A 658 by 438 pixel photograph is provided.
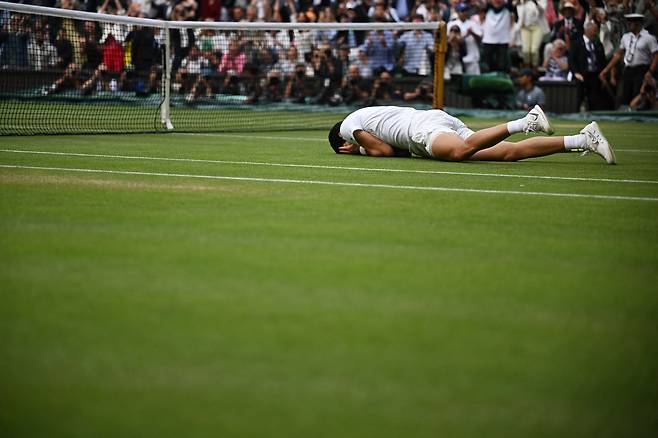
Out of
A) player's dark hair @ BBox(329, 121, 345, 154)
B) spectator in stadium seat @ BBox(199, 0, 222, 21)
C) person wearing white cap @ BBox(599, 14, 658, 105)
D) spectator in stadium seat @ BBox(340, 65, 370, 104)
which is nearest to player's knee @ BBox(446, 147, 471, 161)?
player's dark hair @ BBox(329, 121, 345, 154)

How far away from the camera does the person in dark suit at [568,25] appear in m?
22.7

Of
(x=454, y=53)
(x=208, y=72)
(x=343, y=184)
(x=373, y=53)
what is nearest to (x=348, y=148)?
(x=343, y=184)

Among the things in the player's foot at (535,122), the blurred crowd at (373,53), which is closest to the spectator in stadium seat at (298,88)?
the blurred crowd at (373,53)

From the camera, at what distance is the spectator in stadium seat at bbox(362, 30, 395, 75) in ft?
72.4

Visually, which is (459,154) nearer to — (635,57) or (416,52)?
(416,52)

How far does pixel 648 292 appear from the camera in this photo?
4.79m

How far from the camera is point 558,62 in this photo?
76.2ft

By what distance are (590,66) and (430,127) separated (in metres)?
13.0

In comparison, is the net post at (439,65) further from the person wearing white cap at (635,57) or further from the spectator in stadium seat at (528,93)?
the person wearing white cap at (635,57)

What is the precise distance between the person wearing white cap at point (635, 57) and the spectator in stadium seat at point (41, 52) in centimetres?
1108

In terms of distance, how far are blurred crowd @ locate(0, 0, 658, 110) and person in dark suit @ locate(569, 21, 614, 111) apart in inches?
0.8

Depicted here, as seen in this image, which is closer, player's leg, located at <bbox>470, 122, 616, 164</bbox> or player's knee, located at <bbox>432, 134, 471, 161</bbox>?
player's leg, located at <bbox>470, 122, 616, 164</bbox>

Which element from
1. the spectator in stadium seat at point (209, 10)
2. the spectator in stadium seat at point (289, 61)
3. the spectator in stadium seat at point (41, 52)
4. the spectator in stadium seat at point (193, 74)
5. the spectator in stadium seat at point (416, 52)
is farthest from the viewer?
the spectator in stadium seat at point (209, 10)

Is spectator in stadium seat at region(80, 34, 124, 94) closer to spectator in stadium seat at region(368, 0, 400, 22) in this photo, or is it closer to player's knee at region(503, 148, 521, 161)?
spectator in stadium seat at region(368, 0, 400, 22)
